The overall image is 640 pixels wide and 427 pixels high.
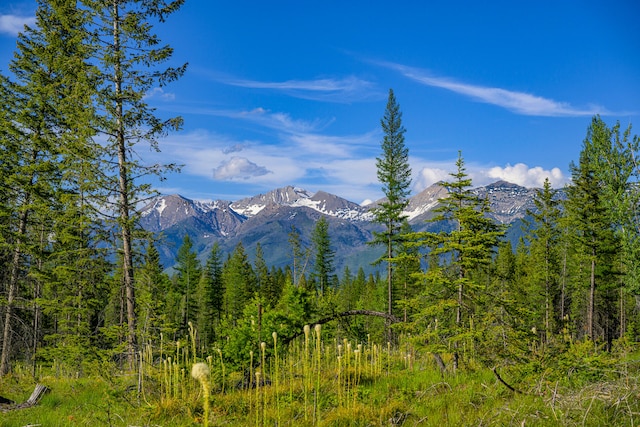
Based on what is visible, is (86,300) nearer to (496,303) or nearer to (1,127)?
(1,127)

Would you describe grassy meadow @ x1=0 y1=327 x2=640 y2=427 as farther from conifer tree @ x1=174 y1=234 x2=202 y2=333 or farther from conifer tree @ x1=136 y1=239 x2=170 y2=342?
conifer tree @ x1=174 y1=234 x2=202 y2=333

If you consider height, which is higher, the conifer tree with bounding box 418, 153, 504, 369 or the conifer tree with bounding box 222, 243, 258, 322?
the conifer tree with bounding box 418, 153, 504, 369

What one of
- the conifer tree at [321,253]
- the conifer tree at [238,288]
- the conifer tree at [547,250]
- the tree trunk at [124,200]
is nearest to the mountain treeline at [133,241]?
the tree trunk at [124,200]

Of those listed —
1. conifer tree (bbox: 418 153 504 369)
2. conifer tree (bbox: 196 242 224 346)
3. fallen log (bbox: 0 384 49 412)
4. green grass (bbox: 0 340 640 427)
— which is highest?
conifer tree (bbox: 418 153 504 369)

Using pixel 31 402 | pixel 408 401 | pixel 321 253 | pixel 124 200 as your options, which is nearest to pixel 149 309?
pixel 31 402

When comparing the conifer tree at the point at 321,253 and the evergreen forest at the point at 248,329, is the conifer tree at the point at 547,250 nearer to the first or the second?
the evergreen forest at the point at 248,329

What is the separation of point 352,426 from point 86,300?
17831 mm

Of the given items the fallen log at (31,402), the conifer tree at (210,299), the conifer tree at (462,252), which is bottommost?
the conifer tree at (210,299)

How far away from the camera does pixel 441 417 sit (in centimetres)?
488

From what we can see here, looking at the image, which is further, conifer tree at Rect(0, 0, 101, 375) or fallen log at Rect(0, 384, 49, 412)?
conifer tree at Rect(0, 0, 101, 375)

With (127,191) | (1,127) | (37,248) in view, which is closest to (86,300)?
(37,248)

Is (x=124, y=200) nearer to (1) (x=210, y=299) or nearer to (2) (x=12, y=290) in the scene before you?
(2) (x=12, y=290)

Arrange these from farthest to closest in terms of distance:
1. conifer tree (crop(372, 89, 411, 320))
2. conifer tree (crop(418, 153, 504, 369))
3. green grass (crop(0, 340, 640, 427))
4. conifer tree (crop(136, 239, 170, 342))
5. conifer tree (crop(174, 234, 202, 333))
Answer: conifer tree (crop(174, 234, 202, 333)) < conifer tree (crop(372, 89, 411, 320)) < conifer tree (crop(418, 153, 504, 369)) < conifer tree (crop(136, 239, 170, 342)) < green grass (crop(0, 340, 640, 427))

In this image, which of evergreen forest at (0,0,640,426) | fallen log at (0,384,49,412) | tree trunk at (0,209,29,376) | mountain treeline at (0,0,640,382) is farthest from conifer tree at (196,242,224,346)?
fallen log at (0,384,49,412)
